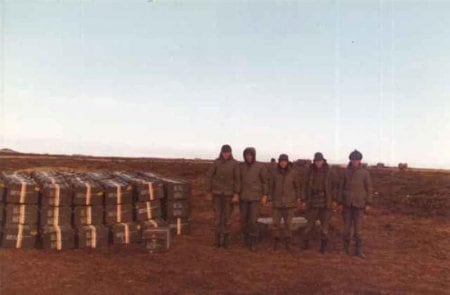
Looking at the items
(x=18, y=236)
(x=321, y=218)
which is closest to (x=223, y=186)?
(x=321, y=218)

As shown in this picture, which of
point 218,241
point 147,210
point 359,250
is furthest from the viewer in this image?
point 147,210

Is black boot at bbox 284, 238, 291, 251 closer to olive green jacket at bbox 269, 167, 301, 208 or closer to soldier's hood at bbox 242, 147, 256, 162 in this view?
olive green jacket at bbox 269, 167, 301, 208

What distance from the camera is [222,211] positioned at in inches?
535

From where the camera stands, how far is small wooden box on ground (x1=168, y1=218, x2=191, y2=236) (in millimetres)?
15242

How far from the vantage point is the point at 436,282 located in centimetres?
1091

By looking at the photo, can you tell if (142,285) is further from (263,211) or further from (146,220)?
(263,211)

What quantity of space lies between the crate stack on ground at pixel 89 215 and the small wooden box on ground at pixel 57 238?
0.65 ft

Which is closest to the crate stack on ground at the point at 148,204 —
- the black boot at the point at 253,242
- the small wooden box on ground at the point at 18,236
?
the black boot at the point at 253,242

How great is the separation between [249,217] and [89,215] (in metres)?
3.91

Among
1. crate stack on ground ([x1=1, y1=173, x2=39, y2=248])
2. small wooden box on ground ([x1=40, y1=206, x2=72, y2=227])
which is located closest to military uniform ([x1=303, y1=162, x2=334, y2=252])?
small wooden box on ground ([x1=40, y1=206, x2=72, y2=227])

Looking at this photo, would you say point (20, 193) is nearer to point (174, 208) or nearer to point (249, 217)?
point (174, 208)

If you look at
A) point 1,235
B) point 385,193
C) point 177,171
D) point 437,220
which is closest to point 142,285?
point 1,235

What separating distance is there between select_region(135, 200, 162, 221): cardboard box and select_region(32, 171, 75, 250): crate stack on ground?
5.67 ft

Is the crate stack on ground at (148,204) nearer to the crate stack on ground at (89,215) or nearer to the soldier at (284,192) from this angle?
the crate stack on ground at (89,215)
